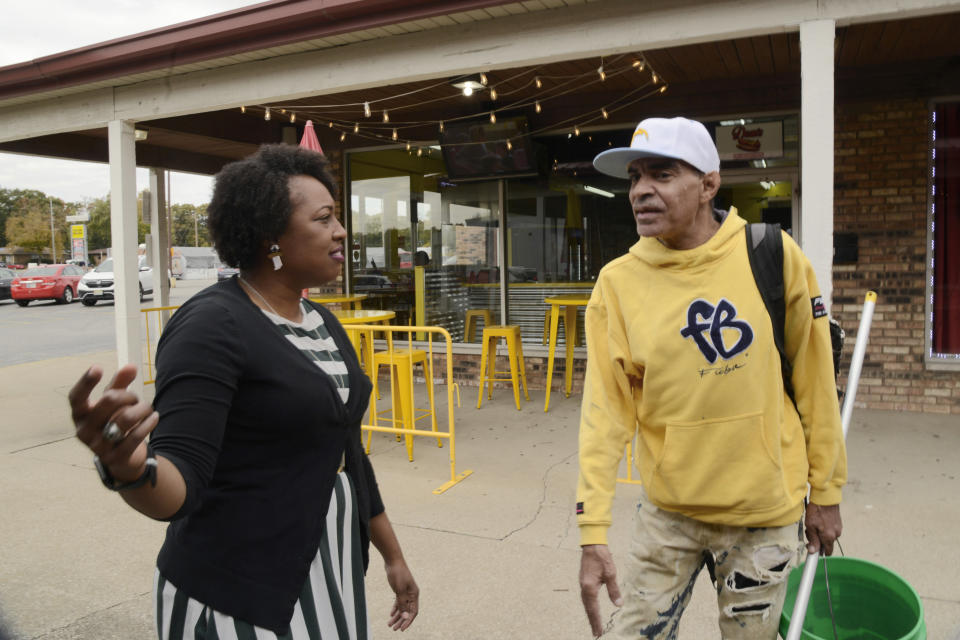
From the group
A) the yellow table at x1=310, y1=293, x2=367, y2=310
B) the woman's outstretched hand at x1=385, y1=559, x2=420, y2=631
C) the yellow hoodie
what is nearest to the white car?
the yellow table at x1=310, y1=293, x2=367, y2=310

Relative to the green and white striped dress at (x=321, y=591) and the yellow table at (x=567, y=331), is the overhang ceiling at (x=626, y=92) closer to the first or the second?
the yellow table at (x=567, y=331)

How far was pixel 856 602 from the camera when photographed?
2217 mm

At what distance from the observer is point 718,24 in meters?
4.38

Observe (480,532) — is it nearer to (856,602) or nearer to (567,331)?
(856,602)

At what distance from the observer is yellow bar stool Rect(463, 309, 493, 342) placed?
874cm

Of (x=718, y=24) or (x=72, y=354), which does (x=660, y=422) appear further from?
(x=72, y=354)

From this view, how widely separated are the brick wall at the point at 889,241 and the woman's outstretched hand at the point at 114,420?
22.9 feet

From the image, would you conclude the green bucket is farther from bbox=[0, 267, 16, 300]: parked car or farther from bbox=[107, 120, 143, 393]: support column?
bbox=[0, 267, 16, 300]: parked car

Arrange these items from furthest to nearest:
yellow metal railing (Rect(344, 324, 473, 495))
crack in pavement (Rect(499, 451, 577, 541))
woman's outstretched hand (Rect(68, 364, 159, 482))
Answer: yellow metal railing (Rect(344, 324, 473, 495)) → crack in pavement (Rect(499, 451, 577, 541)) → woman's outstretched hand (Rect(68, 364, 159, 482))

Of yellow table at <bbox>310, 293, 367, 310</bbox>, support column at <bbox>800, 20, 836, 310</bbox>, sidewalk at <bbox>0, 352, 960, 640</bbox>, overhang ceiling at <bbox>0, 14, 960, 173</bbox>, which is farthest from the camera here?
yellow table at <bbox>310, 293, 367, 310</bbox>

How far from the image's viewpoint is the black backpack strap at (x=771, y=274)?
1.90 metres

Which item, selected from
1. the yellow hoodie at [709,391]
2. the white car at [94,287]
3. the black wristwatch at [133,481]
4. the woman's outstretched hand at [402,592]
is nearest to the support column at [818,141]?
the yellow hoodie at [709,391]

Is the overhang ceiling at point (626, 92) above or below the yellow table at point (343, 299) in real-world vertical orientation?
above

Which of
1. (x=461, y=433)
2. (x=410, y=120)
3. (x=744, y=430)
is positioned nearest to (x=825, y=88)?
(x=744, y=430)
